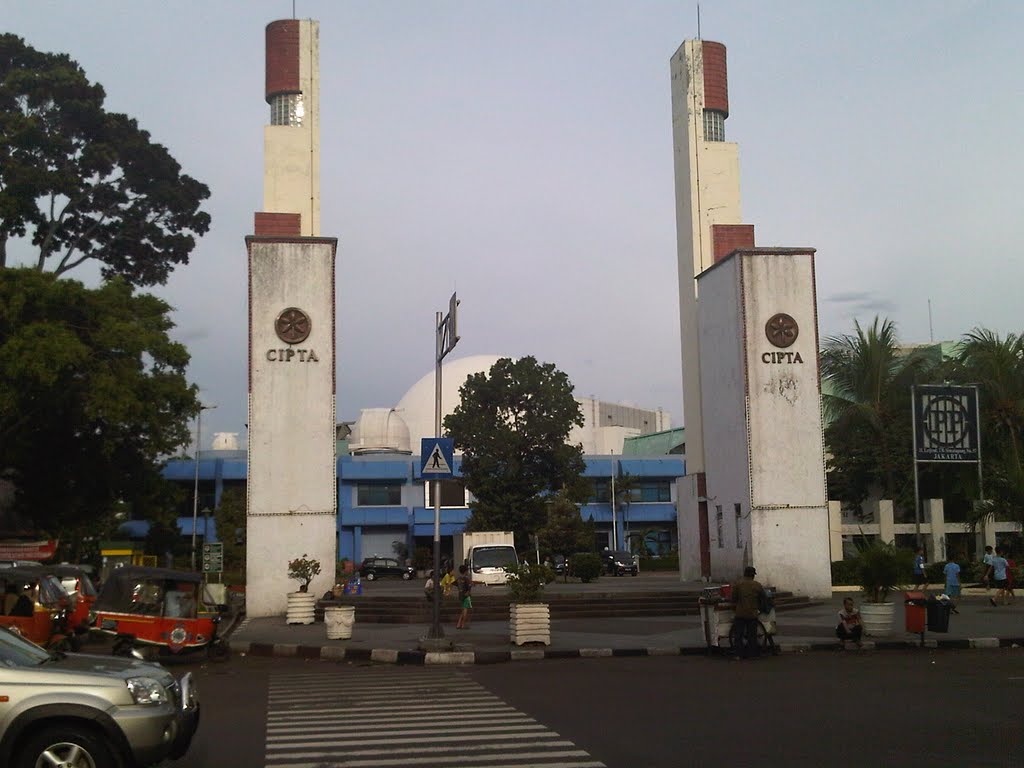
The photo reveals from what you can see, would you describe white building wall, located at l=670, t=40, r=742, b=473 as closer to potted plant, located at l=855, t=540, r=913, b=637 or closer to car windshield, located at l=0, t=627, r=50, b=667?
potted plant, located at l=855, t=540, r=913, b=637

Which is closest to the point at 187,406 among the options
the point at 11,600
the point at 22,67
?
the point at 11,600

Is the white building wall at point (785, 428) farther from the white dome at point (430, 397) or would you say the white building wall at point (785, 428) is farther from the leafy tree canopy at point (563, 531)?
the white dome at point (430, 397)

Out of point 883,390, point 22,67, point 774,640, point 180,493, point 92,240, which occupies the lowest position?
point 774,640

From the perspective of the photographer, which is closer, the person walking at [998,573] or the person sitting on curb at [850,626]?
the person sitting on curb at [850,626]

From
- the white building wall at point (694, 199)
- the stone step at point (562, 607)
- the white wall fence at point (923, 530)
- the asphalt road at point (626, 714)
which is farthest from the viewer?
the white wall fence at point (923, 530)

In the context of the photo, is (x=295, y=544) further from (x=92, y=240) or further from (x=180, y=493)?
(x=92, y=240)

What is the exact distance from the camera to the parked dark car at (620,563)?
56.9 metres

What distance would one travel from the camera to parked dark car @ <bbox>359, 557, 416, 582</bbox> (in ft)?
199

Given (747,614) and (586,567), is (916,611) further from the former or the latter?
(586,567)

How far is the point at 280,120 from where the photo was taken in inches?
1331

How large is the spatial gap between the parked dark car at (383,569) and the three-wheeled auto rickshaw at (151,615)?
41714 millimetres

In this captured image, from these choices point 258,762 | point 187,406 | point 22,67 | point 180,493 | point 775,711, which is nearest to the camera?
point 258,762

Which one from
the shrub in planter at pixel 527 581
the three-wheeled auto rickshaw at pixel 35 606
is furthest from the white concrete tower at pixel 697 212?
the three-wheeled auto rickshaw at pixel 35 606

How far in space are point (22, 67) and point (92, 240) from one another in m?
6.94
